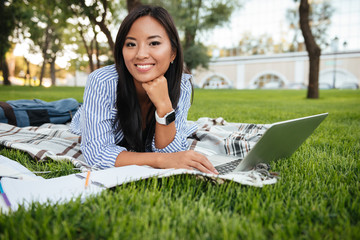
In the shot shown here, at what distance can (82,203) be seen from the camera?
120 cm

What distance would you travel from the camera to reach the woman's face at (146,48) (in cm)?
177

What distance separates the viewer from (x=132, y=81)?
2018 millimetres

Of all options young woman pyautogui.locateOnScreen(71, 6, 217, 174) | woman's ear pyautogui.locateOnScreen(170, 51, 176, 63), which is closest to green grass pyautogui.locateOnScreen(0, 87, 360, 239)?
young woman pyautogui.locateOnScreen(71, 6, 217, 174)

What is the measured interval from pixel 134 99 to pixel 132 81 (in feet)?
0.48

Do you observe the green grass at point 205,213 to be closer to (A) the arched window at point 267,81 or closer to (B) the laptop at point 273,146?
(B) the laptop at point 273,146

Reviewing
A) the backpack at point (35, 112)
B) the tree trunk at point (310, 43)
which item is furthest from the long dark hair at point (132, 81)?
the tree trunk at point (310, 43)

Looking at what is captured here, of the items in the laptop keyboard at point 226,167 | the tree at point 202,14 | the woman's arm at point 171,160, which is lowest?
the laptop keyboard at point 226,167

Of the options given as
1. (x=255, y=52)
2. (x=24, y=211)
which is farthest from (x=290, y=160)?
(x=255, y=52)

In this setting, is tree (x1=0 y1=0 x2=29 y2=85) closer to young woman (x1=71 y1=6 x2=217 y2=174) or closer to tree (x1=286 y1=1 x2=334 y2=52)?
young woman (x1=71 y1=6 x2=217 y2=174)

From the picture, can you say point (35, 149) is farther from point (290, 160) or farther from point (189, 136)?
point (290, 160)

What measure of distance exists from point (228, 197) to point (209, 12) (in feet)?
73.5

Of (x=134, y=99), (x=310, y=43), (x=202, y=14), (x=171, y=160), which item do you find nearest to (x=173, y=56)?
(x=134, y=99)

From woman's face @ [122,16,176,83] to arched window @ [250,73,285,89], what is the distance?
128 feet

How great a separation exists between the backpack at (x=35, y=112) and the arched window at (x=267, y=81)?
37656mm
